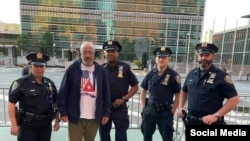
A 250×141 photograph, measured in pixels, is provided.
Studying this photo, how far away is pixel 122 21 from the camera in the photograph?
78.3 meters

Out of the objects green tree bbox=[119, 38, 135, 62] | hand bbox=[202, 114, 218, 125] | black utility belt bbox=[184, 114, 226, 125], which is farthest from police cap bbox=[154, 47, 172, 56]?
green tree bbox=[119, 38, 135, 62]

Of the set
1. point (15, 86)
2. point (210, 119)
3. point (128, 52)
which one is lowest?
point (128, 52)

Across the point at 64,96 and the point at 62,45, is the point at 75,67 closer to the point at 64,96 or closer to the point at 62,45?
the point at 64,96

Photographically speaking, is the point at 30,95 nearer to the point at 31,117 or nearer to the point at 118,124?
the point at 31,117

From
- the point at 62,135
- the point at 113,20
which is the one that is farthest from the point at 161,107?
the point at 113,20

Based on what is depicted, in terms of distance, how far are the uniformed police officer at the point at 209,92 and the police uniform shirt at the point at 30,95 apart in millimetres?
1873

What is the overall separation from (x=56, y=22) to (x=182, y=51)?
142 feet

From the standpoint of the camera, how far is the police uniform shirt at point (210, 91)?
276 centimetres

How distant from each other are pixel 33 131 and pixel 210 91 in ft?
7.25

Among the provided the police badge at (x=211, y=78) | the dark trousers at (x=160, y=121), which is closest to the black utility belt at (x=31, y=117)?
the dark trousers at (x=160, y=121)

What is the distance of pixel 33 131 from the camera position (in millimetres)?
2768

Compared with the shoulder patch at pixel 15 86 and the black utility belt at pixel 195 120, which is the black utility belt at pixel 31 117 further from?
the black utility belt at pixel 195 120

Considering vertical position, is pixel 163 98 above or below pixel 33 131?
above

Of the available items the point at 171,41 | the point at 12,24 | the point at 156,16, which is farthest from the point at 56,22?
the point at 171,41
